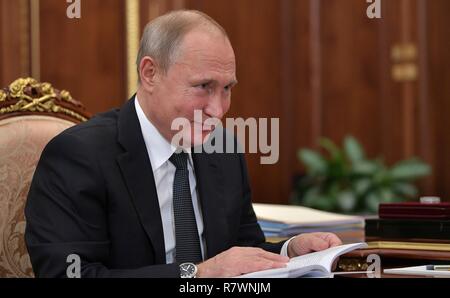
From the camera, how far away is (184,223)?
1.95 metres

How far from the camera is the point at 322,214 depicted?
266 centimetres

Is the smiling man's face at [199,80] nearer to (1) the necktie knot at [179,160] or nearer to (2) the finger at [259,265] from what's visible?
(1) the necktie knot at [179,160]

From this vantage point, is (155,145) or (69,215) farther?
(155,145)

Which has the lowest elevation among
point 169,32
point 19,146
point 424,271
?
point 424,271

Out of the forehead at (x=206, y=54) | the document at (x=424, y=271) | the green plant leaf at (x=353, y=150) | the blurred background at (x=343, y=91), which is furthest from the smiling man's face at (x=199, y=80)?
the green plant leaf at (x=353, y=150)

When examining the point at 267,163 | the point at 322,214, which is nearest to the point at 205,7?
the point at 267,163

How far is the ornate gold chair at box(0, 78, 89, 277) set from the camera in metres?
2.07

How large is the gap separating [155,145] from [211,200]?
21cm

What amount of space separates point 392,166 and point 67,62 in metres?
2.37

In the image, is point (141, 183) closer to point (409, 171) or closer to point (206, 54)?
point (206, 54)

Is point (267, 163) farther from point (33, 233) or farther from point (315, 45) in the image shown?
point (33, 233)

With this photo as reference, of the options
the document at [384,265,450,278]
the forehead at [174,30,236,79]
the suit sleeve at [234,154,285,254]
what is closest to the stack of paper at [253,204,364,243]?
the suit sleeve at [234,154,285,254]

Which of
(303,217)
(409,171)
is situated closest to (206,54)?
(303,217)

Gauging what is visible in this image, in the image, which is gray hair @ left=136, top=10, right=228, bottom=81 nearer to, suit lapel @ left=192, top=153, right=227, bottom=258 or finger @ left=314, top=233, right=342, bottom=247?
suit lapel @ left=192, top=153, right=227, bottom=258
